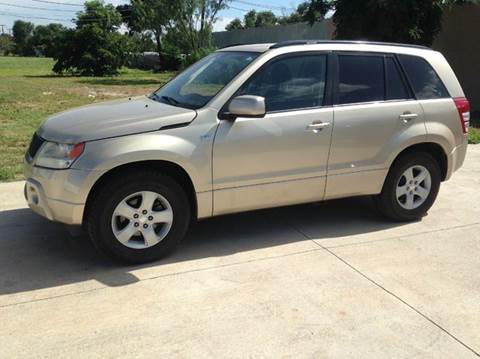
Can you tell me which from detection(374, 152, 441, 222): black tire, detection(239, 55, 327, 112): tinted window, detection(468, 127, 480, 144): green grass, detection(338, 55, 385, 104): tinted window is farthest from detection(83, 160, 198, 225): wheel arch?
detection(468, 127, 480, 144): green grass

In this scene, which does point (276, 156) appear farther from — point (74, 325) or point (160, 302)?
point (74, 325)

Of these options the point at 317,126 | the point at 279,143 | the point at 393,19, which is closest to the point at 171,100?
the point at 279,143

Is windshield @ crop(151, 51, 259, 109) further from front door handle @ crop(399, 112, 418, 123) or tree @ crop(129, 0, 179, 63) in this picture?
tree @ crop(129, 0, 179, 63)

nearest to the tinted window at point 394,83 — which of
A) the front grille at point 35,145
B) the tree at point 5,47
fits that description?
the front grille at point 35,145

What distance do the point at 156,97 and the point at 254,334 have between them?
110 inches

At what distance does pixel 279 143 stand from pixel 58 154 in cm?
186

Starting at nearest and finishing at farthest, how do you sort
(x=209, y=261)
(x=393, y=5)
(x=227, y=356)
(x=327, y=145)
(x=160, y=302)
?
(x=227, y=356), (x=160, y=302), (x=209, y=261), (x=327, y=145), (x=393, y=5)

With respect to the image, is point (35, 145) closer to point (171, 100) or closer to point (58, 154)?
point (58, 154)

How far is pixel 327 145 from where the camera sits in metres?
5.06

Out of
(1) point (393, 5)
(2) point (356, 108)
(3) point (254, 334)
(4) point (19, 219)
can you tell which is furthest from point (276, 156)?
(1) point (393, 5)

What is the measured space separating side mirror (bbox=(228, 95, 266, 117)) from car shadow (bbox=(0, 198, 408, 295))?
1263 mm

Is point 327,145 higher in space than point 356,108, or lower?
lower

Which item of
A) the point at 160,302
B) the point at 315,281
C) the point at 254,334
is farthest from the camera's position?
the point at 315,281

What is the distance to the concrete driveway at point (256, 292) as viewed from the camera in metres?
3.41
